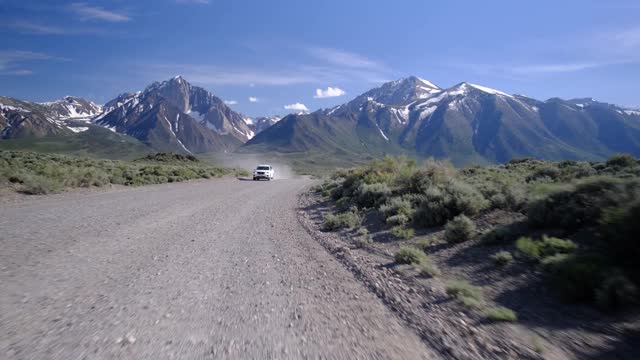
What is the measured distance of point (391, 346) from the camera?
5.30 m

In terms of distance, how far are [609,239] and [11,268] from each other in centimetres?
1026

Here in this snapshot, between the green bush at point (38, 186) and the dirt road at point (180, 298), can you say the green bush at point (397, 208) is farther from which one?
the green bush at point (38, 186)

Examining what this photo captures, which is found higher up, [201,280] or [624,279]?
[624,279]

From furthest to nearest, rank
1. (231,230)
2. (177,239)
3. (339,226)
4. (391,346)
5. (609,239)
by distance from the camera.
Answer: (339,226)
(231,230)
(177,239)
(609,239)
(391,346)

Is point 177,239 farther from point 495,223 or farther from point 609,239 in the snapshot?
point 609,239

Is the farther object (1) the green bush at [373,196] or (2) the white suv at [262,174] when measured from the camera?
(2) the white suv at [262,174]

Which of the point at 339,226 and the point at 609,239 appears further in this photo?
the point at 339,226

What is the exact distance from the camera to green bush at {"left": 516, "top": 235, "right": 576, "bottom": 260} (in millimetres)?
7484

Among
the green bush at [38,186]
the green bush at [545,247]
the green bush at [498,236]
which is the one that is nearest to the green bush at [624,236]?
the green bush at [545,247]

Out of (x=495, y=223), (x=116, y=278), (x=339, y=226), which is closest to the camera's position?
(x=116, y=278)

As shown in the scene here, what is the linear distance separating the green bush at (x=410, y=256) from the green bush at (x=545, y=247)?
75.4 inches

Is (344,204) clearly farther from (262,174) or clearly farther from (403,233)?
(262,174)

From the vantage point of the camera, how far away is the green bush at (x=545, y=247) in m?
7.48

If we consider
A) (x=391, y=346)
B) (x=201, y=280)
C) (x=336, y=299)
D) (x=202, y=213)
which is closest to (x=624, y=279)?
(x=391, y=346)
